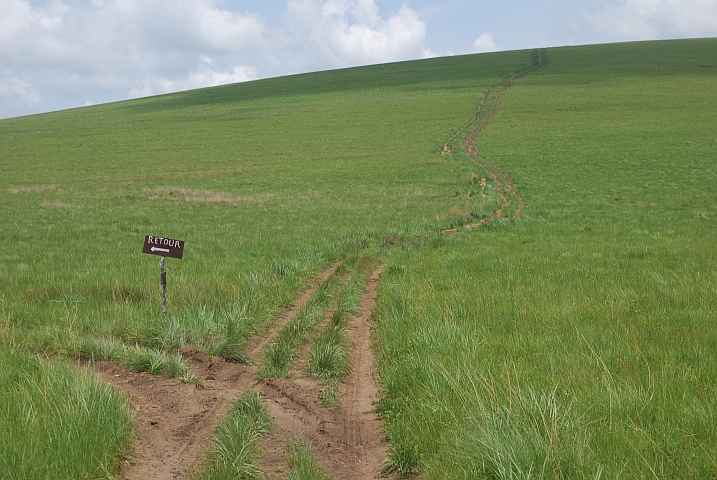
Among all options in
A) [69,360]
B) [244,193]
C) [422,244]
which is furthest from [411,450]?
[244,193]

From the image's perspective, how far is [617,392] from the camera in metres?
5.07

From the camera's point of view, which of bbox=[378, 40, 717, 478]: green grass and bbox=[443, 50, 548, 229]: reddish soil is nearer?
bbox=[378, 40, 717, 478]: green grass

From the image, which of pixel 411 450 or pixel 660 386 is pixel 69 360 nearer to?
pixel 411 450

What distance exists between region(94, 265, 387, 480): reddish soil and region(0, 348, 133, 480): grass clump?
0.73 ft

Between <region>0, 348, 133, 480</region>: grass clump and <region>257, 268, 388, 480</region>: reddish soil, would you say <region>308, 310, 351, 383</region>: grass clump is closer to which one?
<region>257, 268, 388, 480</region>: reddish soil

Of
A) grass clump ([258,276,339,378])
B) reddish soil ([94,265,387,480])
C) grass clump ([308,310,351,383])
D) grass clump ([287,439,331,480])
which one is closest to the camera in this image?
grass clump ([287,439,331,480])

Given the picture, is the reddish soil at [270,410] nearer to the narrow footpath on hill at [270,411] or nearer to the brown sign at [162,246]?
the narrow footpath on hill at [270,411]

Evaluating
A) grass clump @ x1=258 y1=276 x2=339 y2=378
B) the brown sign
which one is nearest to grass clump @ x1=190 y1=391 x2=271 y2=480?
grass clump @ x1=258 y1=276 x2=339 y2=378

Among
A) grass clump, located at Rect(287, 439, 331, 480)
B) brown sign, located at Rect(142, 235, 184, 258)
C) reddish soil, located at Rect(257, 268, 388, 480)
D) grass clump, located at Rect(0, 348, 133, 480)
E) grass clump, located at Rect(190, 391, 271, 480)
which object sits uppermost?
brown sign, located at Rect(142, 235, 184, 258)

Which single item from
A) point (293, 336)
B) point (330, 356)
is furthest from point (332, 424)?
point (293, 336)

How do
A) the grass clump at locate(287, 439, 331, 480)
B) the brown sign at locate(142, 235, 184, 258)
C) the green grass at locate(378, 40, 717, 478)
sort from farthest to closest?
the brown sign at locate(142, 235, 184, 258) → the grass clump at locate(287, 439, 331, 480) → the green grass at locate(378, 40, 717, 478)

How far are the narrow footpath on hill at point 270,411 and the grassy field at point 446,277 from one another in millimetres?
237

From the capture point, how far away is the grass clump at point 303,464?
14.5 feet

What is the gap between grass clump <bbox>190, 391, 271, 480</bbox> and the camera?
446cm
